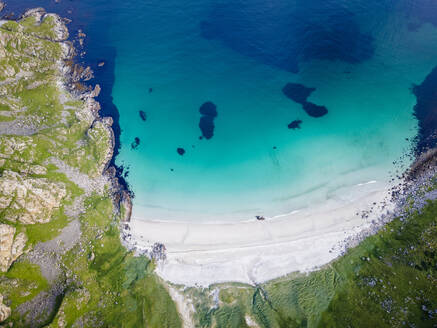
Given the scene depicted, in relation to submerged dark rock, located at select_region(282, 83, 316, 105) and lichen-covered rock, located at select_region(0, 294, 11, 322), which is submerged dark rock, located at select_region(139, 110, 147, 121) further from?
lichen-covered rock, located at select_region(0, 294, 11, 322)

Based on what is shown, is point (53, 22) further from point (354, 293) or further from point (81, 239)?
point (354, 293)

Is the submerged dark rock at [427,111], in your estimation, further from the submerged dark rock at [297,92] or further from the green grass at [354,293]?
the submerged dark rock at [297,92]

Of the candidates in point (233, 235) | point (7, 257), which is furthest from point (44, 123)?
point (233, 235)

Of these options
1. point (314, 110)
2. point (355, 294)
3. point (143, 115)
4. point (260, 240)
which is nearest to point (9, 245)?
point (143, 115)

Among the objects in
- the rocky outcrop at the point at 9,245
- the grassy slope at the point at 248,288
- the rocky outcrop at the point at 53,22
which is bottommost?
the grassy slope at the point at 248,288

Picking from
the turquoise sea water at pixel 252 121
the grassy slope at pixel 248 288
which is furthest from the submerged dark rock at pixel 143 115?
the grassy slope at pixel 248 288

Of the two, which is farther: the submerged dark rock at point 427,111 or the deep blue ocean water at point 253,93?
the submerged dark rock at point 427,111
